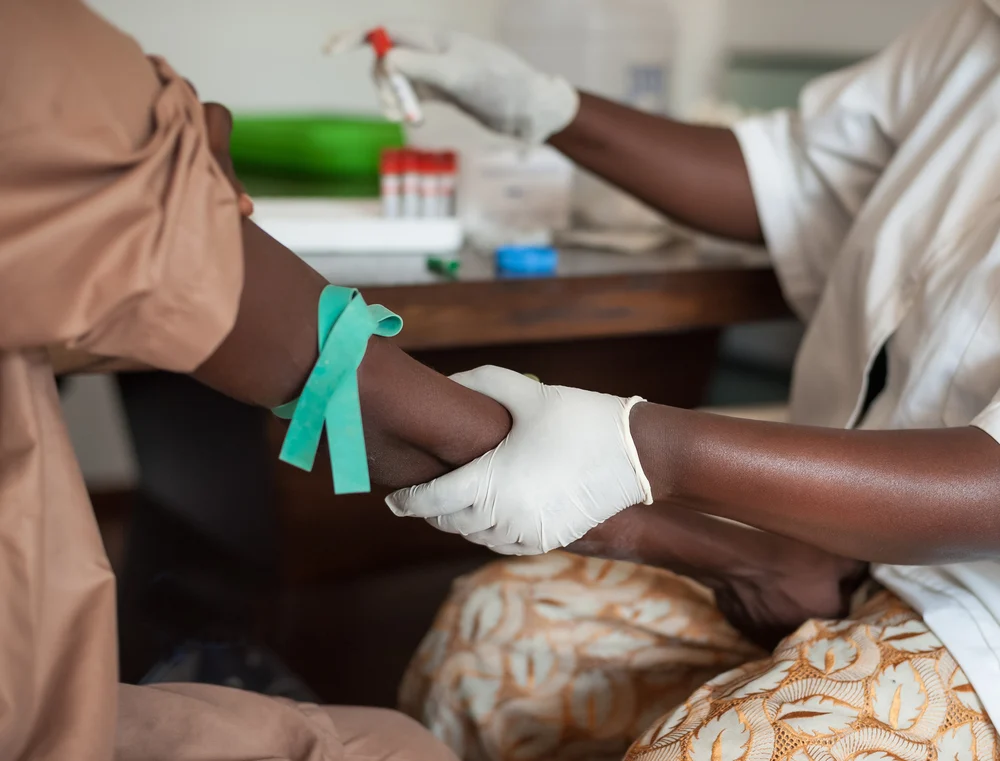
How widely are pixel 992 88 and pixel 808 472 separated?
1.50 feet

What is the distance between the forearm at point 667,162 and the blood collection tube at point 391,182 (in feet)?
0.62

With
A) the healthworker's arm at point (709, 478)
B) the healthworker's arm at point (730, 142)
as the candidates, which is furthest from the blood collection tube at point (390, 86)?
the healthworker's arm at point (709, 478)

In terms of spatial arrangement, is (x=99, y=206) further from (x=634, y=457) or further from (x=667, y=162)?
(x=667, y=162)

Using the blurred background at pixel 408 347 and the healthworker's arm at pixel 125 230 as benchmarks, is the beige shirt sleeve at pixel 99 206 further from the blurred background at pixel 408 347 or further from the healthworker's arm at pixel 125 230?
the blurred background at pixel 408 347

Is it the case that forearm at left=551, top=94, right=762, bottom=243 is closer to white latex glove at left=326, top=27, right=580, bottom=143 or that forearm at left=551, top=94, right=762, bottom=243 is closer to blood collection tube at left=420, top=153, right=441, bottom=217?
white latex glove at left=326, top=27, right=580, bottom=143

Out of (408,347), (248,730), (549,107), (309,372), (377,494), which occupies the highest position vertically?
(549,107)

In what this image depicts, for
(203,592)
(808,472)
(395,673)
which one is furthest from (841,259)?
(203,592)

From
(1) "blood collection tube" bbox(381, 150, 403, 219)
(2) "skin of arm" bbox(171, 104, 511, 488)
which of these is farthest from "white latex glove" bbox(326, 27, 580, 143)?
(2) "skin of arm" bbox(171, 104, 511, 488)

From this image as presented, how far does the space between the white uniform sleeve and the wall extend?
2.39ft

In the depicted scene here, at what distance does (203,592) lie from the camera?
109 centimetres

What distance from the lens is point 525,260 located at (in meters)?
1.00

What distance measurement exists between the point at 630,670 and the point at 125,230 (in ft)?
1.91

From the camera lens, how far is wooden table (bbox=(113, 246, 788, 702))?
97cm

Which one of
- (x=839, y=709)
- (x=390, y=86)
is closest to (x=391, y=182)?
(x=390, y=86)
